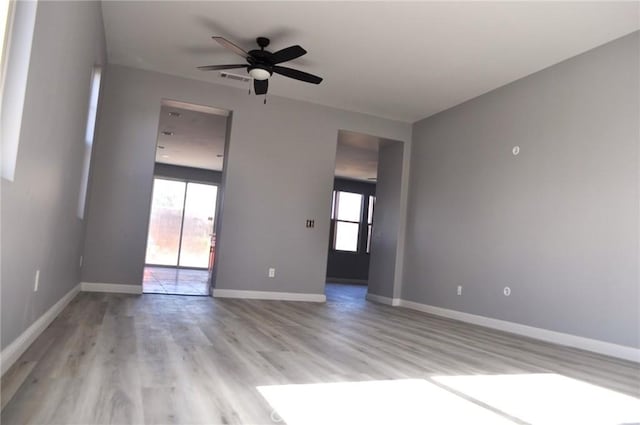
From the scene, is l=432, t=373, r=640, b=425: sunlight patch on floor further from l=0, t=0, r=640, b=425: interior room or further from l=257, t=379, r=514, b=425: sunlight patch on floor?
l=257, t=379, r=514, b=425: sunlight patch on floor

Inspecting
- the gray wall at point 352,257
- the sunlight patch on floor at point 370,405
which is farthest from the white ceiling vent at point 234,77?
the gray wall at point 352,257

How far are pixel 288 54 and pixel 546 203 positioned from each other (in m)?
2.85

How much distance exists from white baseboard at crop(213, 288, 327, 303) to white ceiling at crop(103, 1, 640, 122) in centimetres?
266

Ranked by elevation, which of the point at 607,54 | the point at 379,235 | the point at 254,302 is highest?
the point at 607,54

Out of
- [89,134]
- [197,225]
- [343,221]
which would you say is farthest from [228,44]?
[197,225]

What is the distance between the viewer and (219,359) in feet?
8.19

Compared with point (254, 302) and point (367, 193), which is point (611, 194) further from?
point (367, 193)

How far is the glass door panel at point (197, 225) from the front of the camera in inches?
432

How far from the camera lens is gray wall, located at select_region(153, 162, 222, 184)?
10859 millimetres

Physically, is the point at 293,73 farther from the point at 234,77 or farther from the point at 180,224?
the point at 180,224

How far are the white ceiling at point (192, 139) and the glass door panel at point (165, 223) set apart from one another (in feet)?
2.20

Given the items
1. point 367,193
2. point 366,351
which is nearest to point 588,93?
point 366,351

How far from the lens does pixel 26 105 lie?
1873 millimetres

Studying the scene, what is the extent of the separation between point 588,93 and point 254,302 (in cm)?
406
